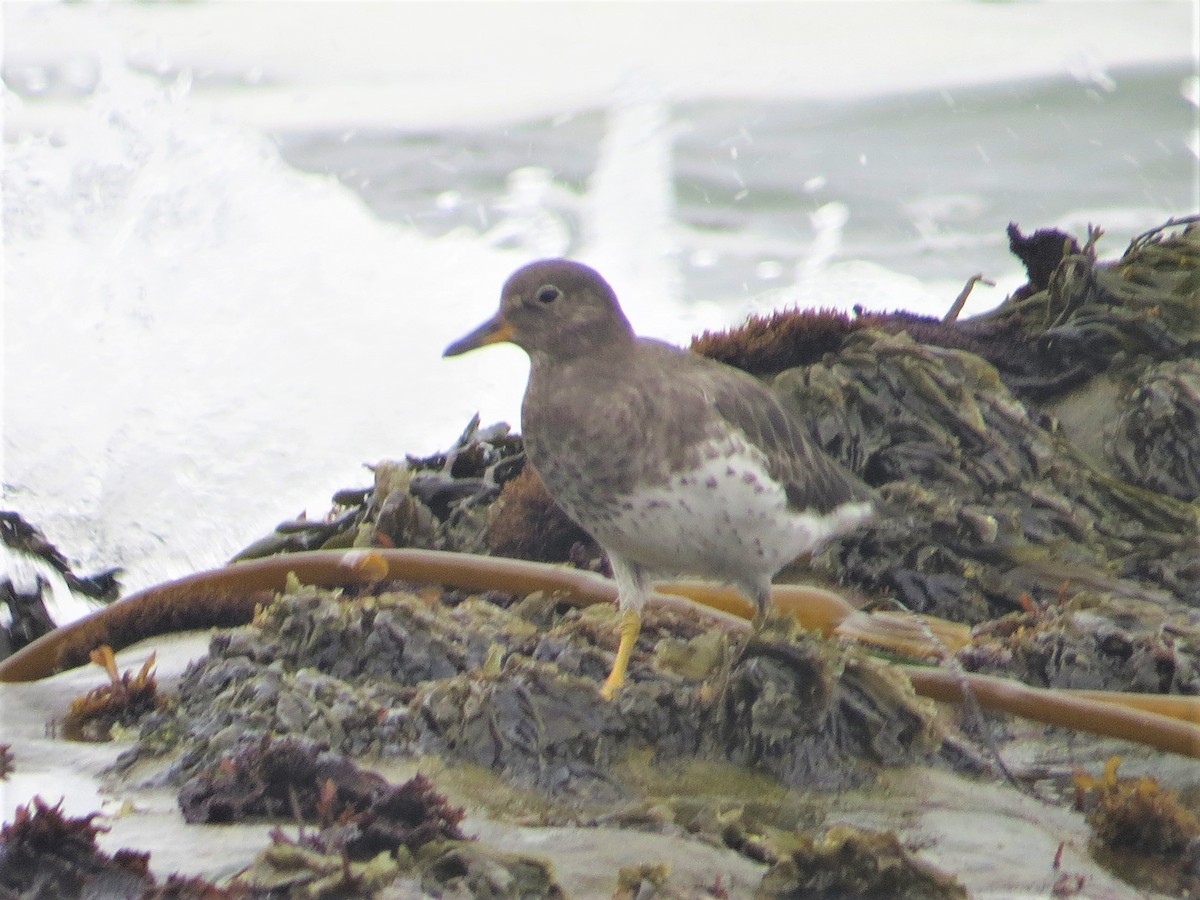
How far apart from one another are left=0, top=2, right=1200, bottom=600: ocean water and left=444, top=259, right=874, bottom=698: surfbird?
3.40 m

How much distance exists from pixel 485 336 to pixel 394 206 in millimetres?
7715

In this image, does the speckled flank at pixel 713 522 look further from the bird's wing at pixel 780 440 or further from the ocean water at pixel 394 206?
the ocean water at pixel 394 206

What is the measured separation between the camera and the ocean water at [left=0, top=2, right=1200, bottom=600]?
23.1ft

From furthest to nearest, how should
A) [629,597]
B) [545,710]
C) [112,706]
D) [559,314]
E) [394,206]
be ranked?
[394,206], [629,597], [112,706], [559,314], [545,710]

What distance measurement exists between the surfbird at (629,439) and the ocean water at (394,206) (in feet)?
11.1

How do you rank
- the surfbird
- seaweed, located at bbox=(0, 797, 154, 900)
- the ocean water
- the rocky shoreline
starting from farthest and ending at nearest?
1. the ocean water
2. the surfbird
3. the rocky shoreline
4. seaweed, located at bbox=(0, 797, 154, 900)

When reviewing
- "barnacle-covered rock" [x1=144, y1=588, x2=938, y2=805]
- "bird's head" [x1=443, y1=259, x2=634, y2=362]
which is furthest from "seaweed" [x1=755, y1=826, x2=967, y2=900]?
"bird's head" [x1=443, y1=259, x2=634, y2=362]

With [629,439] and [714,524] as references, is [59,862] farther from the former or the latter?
[714,524]

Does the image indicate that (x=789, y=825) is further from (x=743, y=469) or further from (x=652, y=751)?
(x=743, y=469)

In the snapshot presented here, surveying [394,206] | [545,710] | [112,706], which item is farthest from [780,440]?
[394,206]

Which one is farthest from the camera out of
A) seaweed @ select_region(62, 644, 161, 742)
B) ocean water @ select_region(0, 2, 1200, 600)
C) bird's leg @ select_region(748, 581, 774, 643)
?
ocean water @ select_region(0, 2, 1200, 600)

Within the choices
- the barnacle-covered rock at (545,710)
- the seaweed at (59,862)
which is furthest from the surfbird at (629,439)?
the seaweed at (59,862)

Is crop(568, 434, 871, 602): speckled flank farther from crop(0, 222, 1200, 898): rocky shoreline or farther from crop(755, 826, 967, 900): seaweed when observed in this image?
crop(755, 826, 967, 900): seaweed

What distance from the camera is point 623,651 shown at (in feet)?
9.07
